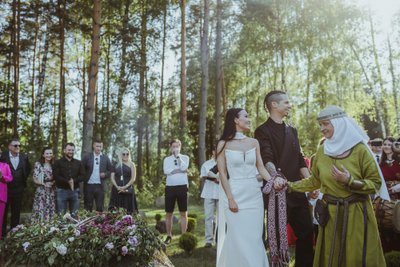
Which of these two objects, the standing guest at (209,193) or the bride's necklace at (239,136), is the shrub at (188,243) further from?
the bride's necklace at (239,136)

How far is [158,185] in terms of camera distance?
21.7 m

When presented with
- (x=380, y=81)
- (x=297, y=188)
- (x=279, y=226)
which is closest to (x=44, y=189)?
(x=279, y=226)

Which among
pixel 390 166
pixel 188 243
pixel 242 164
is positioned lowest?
pixel 188 243

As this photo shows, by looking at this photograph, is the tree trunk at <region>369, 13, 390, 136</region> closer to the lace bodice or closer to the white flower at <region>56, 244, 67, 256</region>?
the lace bodice

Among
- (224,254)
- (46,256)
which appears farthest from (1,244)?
(224,254)

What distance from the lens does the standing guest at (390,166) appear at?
7352mm

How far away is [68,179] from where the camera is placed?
9.54 meters

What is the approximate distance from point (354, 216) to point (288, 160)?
1.24m

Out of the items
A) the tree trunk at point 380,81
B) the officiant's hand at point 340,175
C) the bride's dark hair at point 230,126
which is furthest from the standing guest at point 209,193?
the tree trunk at point 380,81

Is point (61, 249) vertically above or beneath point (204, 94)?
beneath

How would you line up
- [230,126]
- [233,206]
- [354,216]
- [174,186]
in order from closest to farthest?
[354,216], [233,206], [230,126], [174,186]

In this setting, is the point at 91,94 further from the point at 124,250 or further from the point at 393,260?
the point at 393,260

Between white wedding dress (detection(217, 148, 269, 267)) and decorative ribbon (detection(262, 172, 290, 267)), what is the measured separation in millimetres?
120

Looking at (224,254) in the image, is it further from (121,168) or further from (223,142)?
(121,168)
